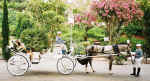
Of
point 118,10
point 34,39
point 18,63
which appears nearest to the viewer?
point 18,63

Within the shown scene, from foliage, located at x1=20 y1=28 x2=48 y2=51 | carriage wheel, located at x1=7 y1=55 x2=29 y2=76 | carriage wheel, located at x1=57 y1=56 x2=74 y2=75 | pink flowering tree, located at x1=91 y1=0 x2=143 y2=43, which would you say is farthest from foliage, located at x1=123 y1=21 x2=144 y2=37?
carriage wheel, located at x1=7 y1=55 x2=29 y2=76

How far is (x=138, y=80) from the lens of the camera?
9.46 metres

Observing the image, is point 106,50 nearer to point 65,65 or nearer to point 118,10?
point 65,65

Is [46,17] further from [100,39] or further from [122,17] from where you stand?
[100,39]

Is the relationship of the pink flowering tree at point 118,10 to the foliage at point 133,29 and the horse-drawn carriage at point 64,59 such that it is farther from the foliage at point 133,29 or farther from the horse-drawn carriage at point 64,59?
the horse-drawn carriage at point 64,59

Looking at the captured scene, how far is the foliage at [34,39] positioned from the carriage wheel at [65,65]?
1110 millimetres

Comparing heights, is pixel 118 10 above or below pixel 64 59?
above

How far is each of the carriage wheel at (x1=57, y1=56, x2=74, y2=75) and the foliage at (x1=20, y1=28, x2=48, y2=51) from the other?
43.7 inches

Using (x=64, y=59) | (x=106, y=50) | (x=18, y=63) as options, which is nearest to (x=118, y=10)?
Answer: (x=106, y=50)

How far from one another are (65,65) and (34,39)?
A: 1.84m

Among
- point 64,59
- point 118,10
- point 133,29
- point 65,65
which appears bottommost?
point 65,65

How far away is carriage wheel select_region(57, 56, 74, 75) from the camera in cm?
1013

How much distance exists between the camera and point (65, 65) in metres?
10.2

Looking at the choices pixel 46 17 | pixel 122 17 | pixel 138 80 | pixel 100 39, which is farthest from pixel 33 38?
pixel 100 39
